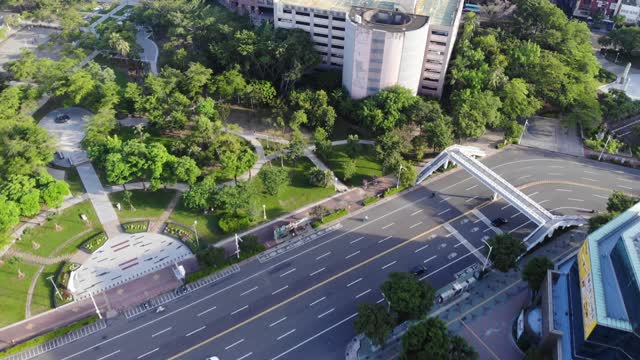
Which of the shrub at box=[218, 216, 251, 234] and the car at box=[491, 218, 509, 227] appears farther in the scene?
the car at box=[491, 218, 509, 227]

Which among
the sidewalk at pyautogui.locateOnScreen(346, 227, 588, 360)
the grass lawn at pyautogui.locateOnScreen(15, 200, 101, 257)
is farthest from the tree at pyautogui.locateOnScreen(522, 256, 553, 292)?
the grass lawn at pyautogui.locateOnScreen(15, 200, 101, 257)

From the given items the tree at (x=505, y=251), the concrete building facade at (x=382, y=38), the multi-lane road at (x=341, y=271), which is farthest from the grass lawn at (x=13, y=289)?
the concrete building facade at (x=382, y=38)

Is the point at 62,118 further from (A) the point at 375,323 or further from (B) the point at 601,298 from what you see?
(B) the point at 601,298

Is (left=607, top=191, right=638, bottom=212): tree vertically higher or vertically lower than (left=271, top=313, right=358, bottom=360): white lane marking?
higher

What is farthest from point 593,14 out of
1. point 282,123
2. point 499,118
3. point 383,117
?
point 282,123

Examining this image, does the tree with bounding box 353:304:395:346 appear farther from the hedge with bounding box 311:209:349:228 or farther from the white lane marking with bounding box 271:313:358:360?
the hedge with bounding box 311:209:349:228

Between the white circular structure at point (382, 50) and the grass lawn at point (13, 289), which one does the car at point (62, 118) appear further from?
the white circular structure at point (382, 50)
